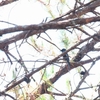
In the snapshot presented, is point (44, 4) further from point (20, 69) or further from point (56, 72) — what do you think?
point (20, 69)

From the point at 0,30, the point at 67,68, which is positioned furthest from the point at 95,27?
the point at 0,30

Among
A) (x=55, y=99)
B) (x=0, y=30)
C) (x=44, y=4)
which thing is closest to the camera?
(x=0, y=30)

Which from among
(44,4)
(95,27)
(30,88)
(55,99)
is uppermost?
(44,4)

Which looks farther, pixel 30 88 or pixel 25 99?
pixel 30 88

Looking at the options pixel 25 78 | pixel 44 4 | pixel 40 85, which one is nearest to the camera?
pixel 25 78

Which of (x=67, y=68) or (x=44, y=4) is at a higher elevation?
(x=44, y=4)

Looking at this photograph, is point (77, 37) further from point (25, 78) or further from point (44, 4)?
point (25, 78)

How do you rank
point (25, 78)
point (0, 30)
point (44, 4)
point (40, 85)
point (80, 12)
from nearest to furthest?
point (0, 30) < point (25, 78) < point (80, 12) < point (40, 85) < point (44, 4)

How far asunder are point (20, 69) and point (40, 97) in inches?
18.0

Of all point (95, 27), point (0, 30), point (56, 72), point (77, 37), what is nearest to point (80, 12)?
point (95, 27)

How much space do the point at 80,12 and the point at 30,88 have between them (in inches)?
21.3

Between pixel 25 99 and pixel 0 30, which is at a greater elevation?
pixel 0 30

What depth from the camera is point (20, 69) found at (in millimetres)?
1289

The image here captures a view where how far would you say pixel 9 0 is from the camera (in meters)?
1.77
